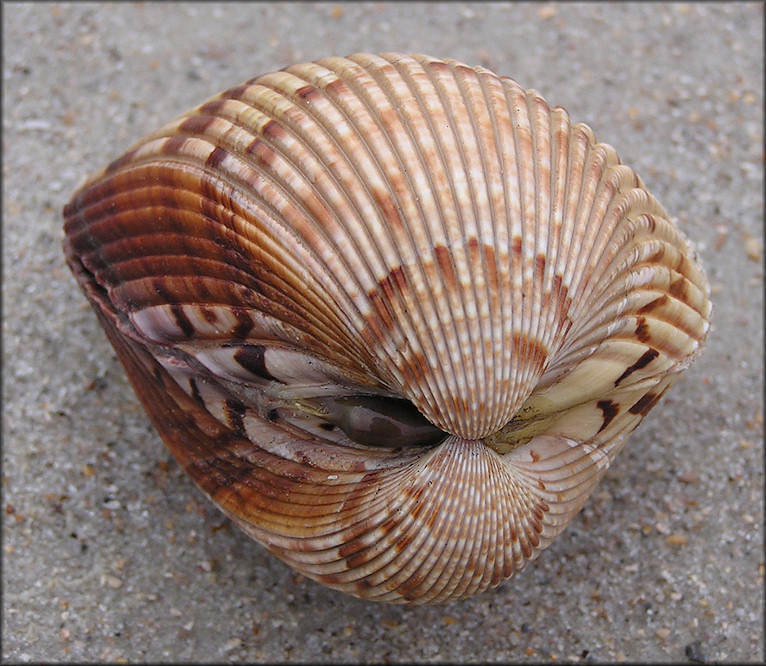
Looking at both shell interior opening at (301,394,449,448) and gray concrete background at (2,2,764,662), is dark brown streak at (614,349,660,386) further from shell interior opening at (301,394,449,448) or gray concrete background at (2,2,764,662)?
gray concrete background at (2,2,764,662)

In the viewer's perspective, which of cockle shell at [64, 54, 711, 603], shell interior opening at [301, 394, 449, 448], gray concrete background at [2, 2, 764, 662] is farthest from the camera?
gray concrete background at [2, 2, 764, 662]

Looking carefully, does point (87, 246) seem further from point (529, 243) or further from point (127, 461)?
point (529, 243)

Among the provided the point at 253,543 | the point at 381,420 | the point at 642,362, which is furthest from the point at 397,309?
the point at 253,543

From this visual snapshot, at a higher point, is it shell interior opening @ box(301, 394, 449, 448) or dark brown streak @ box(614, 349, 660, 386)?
dark brown streak @ box(614, 349, 660, 386)

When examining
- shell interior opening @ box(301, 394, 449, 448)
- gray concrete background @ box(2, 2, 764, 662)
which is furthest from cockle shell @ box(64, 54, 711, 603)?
gray concrete background @ box(2, 2, 764, 662)

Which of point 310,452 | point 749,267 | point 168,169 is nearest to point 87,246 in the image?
point 168,169

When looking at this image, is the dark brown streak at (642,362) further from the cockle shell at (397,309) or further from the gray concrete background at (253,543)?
the gray concrete background at (253,543)

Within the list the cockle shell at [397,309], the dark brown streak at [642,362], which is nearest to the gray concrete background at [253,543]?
the cockle shell at [397,309]
